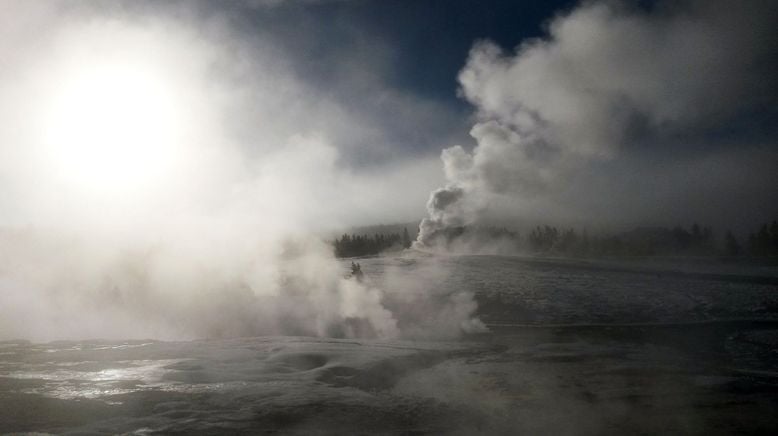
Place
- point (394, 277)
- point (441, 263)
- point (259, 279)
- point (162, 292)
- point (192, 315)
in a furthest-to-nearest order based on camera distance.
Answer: point (441, 263) < point (394, 277) < point (259, 279) < point (162, 292) < point (192, 315)

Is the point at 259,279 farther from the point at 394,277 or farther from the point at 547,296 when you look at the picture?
the point at 547,296

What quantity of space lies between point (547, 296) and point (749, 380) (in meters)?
24.4

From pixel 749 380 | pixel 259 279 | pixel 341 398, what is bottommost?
pixel 749 380

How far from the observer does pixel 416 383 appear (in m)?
12.0

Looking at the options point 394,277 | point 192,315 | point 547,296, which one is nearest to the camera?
point 192,315

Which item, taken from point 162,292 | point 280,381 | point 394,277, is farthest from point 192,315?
point 394,277

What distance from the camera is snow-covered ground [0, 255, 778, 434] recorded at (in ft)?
27.5

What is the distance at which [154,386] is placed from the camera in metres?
10.8

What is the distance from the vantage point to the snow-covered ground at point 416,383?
8375 millimetres

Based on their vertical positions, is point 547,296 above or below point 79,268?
below

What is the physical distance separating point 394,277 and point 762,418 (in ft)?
123

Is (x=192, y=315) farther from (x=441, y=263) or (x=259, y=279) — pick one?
(x=441, y=263)

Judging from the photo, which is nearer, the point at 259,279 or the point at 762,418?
the point at 762,418

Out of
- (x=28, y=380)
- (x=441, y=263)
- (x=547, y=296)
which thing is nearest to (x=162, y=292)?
(x=28, y=380)
